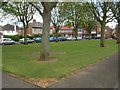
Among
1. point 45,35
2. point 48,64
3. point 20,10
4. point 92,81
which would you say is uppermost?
point 20,10

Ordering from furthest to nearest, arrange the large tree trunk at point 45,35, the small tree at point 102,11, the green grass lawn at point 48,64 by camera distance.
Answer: the small tree at point 102,11
the large tree trunk at point 45,35
the green grass lawn at point 48,64

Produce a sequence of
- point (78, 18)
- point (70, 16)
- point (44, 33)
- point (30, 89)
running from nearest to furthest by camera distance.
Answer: point (30, 89) → point (44, 33) → point (70, 16) → point (78, 18)

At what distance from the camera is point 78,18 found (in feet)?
115

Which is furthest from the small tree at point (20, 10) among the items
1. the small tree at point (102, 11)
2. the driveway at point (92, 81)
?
the driveway at point (92, 81)

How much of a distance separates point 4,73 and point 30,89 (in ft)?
7.72

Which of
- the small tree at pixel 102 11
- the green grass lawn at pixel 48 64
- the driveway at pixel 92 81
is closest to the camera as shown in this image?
the driveway at pixel 92 81

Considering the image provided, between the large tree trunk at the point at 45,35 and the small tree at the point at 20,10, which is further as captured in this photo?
the small tree at the point at 20,10

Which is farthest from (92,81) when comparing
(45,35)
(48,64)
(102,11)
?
(102,11)

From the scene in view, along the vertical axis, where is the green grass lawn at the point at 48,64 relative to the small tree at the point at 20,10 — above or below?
below

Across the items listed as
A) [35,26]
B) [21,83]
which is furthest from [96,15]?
[35,26]

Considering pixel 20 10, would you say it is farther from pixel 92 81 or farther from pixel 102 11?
pixel 92 81

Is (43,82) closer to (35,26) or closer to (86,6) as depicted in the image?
(86,6)

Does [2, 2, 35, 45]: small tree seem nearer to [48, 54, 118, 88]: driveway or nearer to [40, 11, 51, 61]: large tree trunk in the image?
[40, 11, 51, 61]: large tree trunk

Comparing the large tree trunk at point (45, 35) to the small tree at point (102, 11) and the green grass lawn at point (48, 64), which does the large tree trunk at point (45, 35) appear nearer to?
the green grass lawn at point (48, 64)
